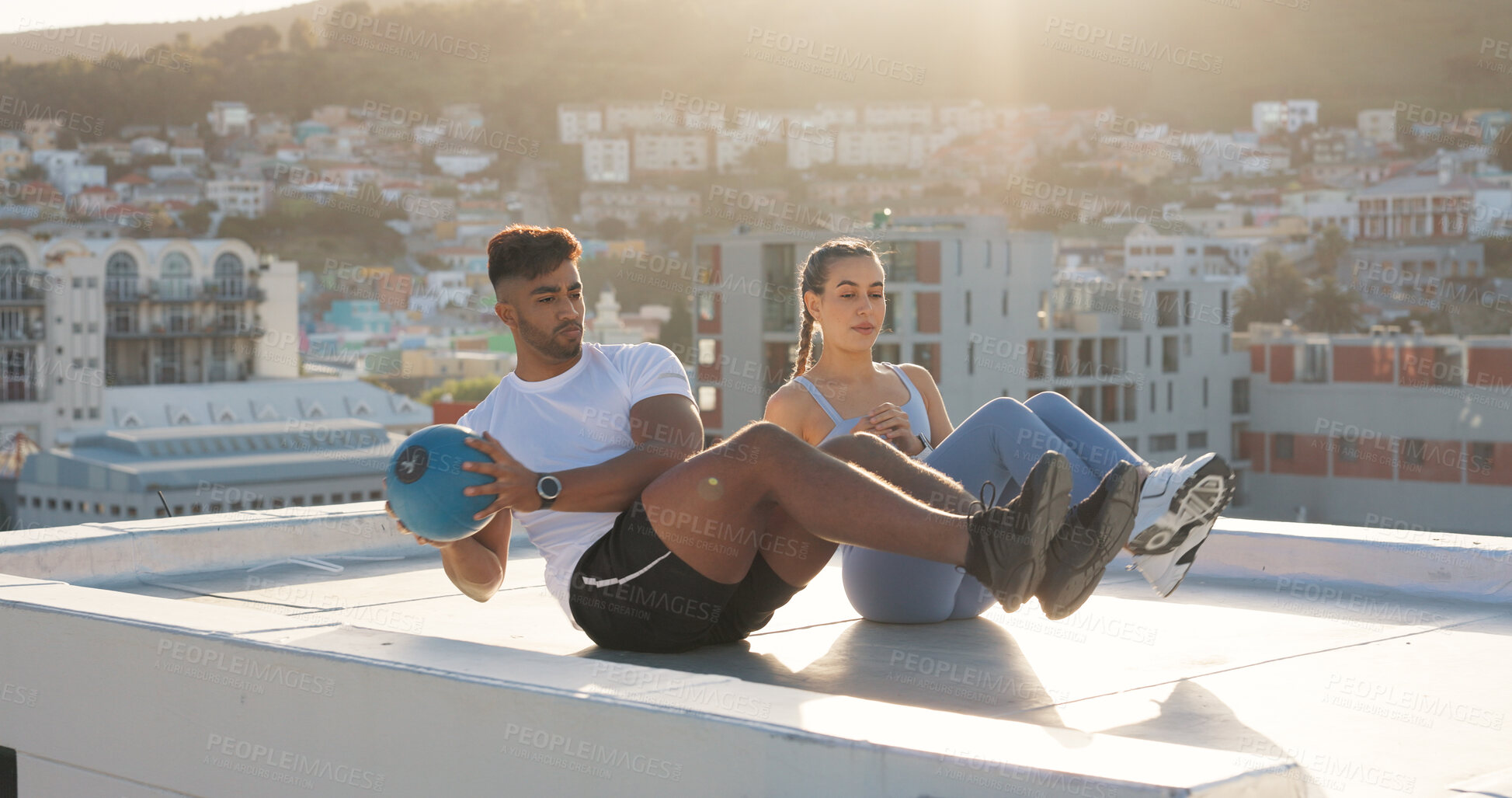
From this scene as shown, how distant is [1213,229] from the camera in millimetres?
116375

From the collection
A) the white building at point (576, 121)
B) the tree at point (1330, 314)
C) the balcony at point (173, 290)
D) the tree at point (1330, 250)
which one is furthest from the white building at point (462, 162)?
the tree at point (1330, 314)

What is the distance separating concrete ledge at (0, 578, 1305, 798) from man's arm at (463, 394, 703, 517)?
0.31m

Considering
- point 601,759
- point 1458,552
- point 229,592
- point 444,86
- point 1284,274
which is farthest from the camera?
point 444,86

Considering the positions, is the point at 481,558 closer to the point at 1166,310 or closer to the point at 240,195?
the point at 1166,310

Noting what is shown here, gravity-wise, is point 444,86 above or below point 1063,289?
above

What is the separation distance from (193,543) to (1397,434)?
4579 centimetres

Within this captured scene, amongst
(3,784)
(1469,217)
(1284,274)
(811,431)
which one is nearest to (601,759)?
(811,431)

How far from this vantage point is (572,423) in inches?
122

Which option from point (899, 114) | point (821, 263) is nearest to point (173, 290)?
point (821, 263)

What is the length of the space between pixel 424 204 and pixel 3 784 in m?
121

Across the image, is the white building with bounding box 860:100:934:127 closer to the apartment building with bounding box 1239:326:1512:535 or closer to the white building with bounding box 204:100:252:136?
the white building with bounding box 204:100:252:136

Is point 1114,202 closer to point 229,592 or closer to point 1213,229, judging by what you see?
point 1213,229

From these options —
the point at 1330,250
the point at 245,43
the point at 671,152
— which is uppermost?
the point at 245,43

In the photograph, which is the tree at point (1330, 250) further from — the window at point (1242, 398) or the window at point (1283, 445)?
the window at point (1283, 445)
